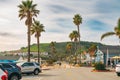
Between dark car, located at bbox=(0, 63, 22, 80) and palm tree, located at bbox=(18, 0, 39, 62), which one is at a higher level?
palm tree, located at bbox=(18, 0, 39, 62)

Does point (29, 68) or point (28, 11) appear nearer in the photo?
point (29, 68)

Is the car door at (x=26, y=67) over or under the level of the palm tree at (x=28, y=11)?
under

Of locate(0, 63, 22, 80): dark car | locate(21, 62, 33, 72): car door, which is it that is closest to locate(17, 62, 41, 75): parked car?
locate(21, 62, 33, 72): car door

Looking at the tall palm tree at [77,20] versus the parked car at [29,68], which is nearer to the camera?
the parked car at [29,68]

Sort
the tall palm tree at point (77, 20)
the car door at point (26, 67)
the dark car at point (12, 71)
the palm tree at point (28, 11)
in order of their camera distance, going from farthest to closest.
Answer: the tall palm tree at point (77, 20), the palm tree at point (28, 11), the car door at point (26, 67), the dark car at point (12, 71)

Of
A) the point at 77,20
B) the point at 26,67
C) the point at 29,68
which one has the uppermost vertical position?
the point at 77,20

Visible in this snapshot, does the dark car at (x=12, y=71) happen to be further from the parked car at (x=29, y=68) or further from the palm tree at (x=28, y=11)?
the palm tree at (x=28, y=11)

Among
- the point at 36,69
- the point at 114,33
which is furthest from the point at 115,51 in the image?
the point at 36,69

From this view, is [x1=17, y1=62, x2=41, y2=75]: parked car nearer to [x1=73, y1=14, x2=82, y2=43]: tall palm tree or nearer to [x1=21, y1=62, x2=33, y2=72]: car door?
[x1=21, y1=62, x2=33, y2=72]: car door

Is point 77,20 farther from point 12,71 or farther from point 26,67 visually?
point 12,71

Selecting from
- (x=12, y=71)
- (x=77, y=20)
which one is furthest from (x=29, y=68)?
(x=77, y=20)

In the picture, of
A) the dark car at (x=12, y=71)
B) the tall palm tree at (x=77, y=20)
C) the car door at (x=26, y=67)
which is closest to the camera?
the dark car at (x=12, y=71)

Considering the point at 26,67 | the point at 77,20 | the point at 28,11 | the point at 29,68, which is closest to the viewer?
the point at 26,67

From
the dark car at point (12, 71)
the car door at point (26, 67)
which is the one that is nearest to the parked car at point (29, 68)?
the car door at point (26, 67)
